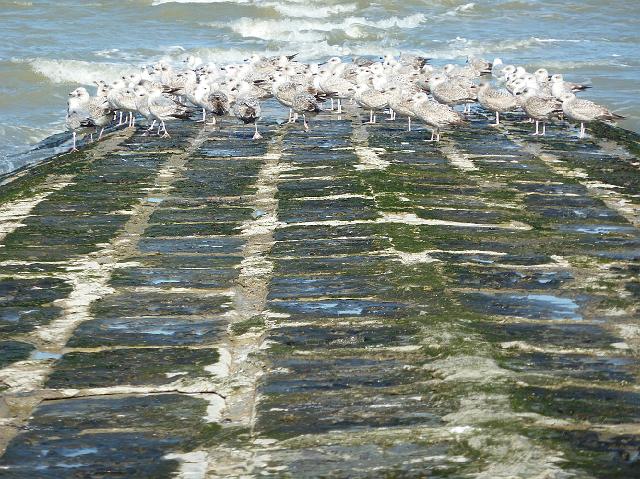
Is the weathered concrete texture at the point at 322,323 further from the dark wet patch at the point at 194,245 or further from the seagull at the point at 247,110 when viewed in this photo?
the seagull at the point at 247,110

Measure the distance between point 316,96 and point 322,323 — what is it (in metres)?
9.53

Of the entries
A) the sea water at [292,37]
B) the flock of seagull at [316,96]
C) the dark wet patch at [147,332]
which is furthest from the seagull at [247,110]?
the dark wet patch at [147,332]

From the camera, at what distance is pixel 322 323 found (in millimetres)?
5422

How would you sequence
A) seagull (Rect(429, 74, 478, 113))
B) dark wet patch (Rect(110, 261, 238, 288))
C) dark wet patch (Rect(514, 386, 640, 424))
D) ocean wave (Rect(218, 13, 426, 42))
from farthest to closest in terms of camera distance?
1. ocean wave (Rect(218, 13, 426, 42))
2. seagull (Rect(429, 74, 478, 113))
3. dark wet patch (Rect(110, 261, 238, 288))
4. dark wet patch (Rect(514, 386, 640, 424))

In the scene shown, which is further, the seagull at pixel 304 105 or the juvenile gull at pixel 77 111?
the seagull at pixel 304 105

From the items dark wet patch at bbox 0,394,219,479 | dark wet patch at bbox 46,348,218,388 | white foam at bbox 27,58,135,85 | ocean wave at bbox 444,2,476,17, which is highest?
ocean wave at bbox 444,2,476,17

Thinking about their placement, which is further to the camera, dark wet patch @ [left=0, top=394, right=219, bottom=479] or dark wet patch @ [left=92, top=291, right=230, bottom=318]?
dark wet patch @ [left=92, top=291, right=230, bottom=318]

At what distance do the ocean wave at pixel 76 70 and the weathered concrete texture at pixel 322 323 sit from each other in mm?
13843

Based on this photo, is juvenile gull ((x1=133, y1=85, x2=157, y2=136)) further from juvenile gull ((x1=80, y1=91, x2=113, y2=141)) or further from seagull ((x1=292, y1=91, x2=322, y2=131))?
seagull ((x1=292, y1=91, x2=322, y2=131))

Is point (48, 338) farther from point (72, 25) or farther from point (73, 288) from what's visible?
point (72, 25)

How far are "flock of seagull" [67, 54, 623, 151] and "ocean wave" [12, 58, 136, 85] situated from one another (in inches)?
239

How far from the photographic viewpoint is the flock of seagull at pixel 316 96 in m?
13.1

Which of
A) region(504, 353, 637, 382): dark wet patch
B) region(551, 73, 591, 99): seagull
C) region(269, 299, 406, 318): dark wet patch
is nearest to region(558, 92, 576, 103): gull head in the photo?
region(551, 73, 591, 99): seagull

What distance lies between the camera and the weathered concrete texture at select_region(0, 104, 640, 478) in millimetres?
4016
